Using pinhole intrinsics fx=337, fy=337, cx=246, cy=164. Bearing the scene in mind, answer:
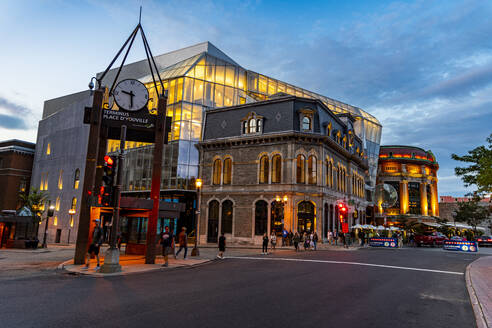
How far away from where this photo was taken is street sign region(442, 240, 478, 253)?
32.0 meters

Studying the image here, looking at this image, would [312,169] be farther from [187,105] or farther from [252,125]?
[187,105]

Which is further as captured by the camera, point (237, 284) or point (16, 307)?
point (237, 284)

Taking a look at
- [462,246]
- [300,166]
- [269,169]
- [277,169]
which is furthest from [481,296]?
[462,246]

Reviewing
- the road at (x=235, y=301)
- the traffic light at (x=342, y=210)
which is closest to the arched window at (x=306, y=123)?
the traffic light at (x=342, y=210)

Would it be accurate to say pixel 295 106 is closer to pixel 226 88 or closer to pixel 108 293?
pixel 226 88

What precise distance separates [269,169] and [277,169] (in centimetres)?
83

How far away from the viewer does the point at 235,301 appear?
8383 mm

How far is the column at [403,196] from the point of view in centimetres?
8281

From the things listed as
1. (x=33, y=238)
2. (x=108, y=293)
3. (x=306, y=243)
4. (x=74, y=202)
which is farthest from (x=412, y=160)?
(x=108, y=293)

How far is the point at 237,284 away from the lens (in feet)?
36.0

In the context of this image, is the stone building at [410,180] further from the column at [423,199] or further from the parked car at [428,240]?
→ the parked car at [428,240]

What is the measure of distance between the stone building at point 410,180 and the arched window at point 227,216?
56294 mm

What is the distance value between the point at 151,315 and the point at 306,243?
73.5ft

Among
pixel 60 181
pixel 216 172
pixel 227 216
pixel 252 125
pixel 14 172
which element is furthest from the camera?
pixel 14 172
